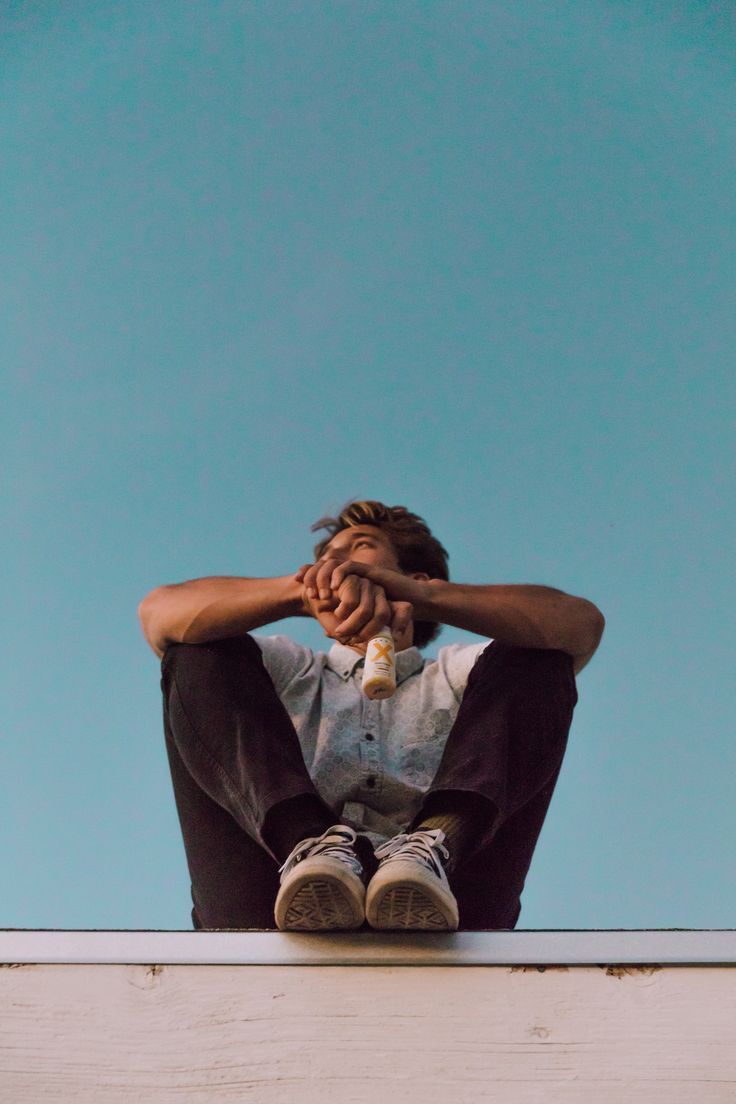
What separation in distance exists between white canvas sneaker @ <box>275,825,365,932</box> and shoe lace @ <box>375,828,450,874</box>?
76 mm

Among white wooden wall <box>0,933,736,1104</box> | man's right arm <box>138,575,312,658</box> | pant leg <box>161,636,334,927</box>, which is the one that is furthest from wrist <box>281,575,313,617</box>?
white wooden wall <box>0,933,736,1104</box>

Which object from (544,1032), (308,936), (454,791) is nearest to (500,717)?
(454,791)

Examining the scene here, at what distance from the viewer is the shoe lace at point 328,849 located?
1.63m

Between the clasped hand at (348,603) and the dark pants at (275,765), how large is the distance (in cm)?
14

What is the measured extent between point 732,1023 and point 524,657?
0.84m

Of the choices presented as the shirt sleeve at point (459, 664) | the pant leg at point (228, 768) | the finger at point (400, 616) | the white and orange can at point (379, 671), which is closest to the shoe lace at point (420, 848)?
the pant leg at point (228, 768)

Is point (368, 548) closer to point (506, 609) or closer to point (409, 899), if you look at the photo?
point (506, 609)

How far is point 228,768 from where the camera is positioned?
6.20 ft

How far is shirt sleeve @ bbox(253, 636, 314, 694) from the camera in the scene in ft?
7.57

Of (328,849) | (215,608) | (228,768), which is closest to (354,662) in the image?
(215,608)

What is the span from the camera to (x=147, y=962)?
146 cm

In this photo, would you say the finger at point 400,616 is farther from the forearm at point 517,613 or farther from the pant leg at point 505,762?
the pant leg at point 505,762

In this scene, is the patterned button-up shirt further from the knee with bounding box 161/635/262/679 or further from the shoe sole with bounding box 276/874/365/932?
the shoe sole with bounding box 276/874/365/932

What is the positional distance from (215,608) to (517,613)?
1.74ft
